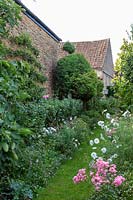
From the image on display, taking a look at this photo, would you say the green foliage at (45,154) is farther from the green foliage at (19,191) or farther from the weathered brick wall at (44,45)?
the weathered brick wall at (44,45)

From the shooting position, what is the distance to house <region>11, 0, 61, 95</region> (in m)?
11.8

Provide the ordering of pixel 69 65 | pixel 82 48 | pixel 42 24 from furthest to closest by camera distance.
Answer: pixel 82 48
pixel 69 65
pixel 42 24

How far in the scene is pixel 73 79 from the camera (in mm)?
14492

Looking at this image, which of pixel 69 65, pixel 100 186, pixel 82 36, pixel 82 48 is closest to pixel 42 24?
pixel 69 65

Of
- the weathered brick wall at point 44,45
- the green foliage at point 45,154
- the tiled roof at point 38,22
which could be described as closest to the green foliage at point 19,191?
the green foliage at point 45,154

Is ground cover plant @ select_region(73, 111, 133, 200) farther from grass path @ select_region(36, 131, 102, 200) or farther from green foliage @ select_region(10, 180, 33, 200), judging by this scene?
green foliage @ select_region(10, 180, 33, 200)

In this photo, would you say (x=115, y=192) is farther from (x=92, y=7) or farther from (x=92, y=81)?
(x=92, y=81)

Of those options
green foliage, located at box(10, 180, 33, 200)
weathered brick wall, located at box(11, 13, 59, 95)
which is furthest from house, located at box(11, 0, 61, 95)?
green foliage, located at box(10, 180, 33, 200)

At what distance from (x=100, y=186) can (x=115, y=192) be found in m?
0.24

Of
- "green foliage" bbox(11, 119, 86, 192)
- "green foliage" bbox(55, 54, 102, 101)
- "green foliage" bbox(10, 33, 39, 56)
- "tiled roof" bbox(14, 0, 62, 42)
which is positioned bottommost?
"green foliage" bbox(11, 119, 86, 192)

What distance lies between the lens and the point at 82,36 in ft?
111

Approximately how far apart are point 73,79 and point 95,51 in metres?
15.7

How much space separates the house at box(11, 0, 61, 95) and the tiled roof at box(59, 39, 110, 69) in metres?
12.2

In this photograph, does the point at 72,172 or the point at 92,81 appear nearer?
the point at 72,172
